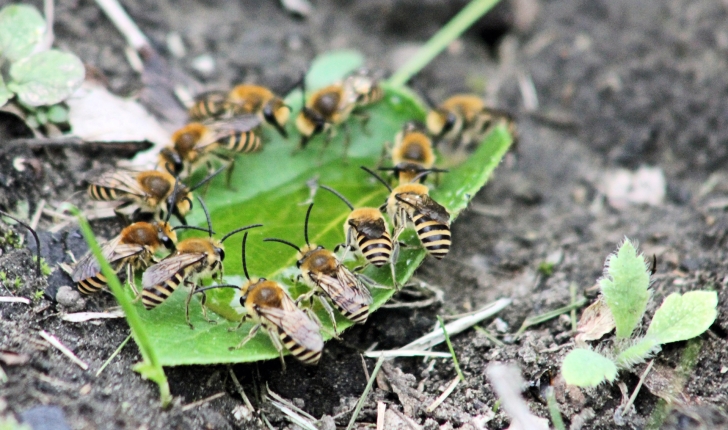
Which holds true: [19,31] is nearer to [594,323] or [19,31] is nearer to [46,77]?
[46,77]

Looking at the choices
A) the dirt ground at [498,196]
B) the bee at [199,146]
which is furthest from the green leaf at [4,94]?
the bee at [199,146]

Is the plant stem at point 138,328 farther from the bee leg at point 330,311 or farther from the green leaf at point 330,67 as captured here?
the green leaf at point 330,67

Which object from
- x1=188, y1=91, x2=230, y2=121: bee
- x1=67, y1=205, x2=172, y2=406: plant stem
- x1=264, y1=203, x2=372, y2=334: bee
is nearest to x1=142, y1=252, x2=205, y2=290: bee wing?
x1=67, y1=205, x2=172, y2=406: plant stem

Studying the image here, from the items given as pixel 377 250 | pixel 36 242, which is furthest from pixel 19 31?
pixel 377 250

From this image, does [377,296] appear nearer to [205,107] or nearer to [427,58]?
[205,107]

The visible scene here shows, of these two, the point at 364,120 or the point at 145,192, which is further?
the point at 364,120

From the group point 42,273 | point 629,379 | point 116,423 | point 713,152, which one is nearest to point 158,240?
point 42,273
